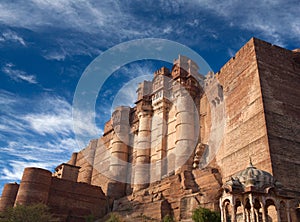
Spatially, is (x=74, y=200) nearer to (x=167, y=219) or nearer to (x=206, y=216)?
(x=167, y=219)

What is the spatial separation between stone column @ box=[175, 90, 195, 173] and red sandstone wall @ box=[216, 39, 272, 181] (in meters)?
3.04

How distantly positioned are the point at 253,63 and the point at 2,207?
2032 cm

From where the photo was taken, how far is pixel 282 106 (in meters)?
17.5

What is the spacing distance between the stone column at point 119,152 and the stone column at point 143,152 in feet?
8.27

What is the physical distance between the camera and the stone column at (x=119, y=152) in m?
28.1

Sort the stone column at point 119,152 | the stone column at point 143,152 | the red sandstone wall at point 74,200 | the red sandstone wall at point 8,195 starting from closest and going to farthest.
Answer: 1. the red sandstone wall at point 74,200
2. the red sandstone wall at point 8,195
3. the stone column at point 143,152
4. the stone column at point 119,152

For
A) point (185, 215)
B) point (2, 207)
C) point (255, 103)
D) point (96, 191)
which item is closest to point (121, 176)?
point (96, 191)

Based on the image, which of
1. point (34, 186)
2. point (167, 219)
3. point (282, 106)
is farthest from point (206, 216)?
point (34, 186)

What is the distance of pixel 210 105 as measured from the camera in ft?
76.4

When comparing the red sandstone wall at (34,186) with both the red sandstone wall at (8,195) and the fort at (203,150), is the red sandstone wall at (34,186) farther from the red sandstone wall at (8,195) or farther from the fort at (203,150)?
the red sandstone wall at (8,195)

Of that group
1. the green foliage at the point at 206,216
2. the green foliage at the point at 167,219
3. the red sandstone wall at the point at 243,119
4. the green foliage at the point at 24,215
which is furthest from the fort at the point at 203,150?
the green foliage at the point at 24,215

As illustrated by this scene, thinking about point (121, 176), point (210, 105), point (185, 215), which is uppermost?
point (210, 105)

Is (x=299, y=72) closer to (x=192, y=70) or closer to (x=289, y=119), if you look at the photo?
(x=289, y=119)

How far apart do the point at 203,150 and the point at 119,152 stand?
11.0 metres
